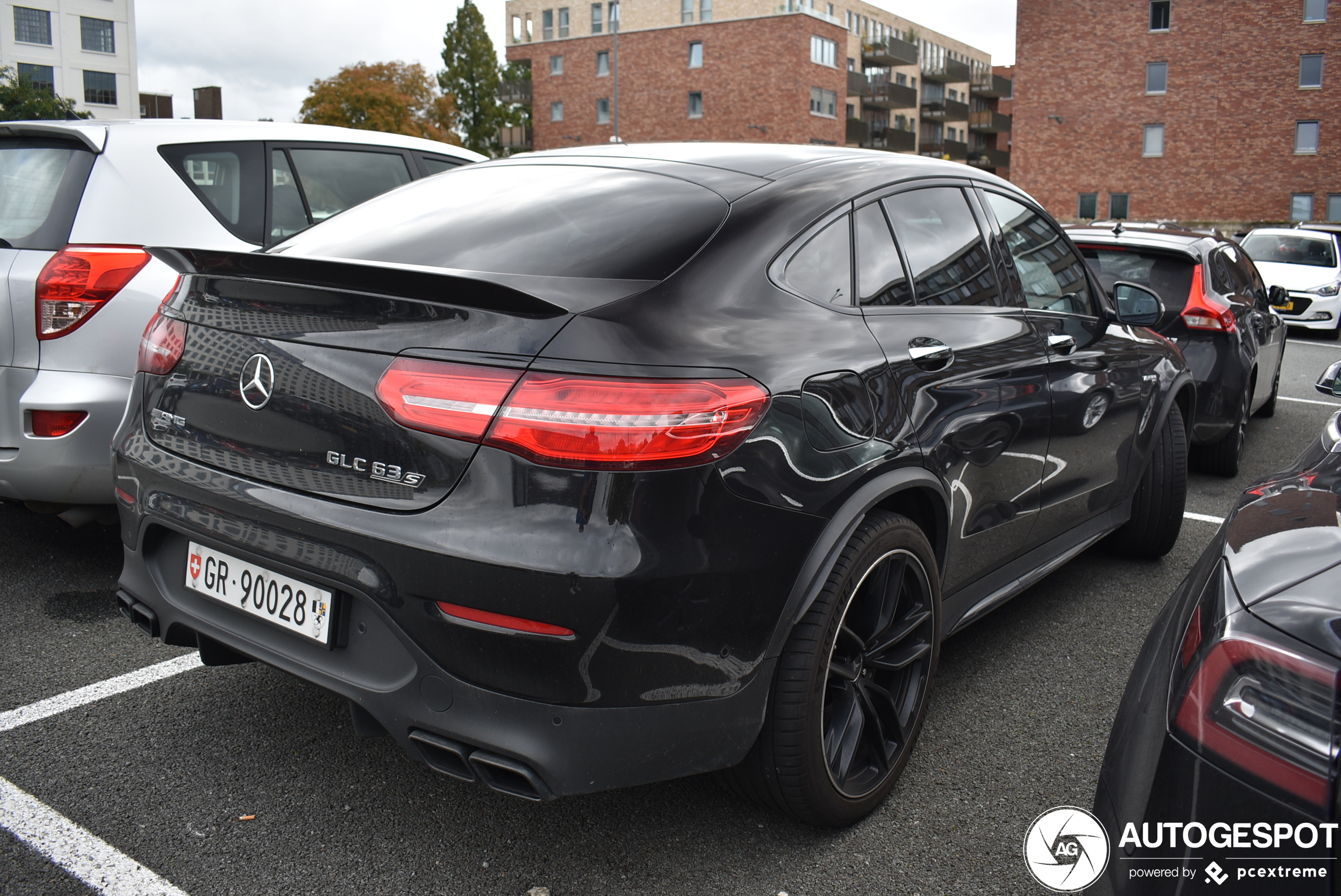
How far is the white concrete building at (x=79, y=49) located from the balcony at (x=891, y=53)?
5005cm

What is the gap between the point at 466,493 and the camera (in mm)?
1973

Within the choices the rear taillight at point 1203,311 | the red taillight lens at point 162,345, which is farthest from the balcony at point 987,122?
the red taillight lens at point 162,345

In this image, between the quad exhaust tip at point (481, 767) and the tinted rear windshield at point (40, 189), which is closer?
A: the quad exhaust tip at point (481, 767)

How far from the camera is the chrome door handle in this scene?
340cm

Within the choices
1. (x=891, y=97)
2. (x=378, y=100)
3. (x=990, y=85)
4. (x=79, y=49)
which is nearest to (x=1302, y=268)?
(x=378, y=100)

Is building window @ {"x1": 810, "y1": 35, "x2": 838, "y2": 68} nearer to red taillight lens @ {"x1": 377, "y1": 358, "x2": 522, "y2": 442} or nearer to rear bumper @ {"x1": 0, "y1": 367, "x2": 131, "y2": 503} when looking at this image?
rear bumper @ {"x1": 0, "y1": 367, "x2": 131, "y2": 503}

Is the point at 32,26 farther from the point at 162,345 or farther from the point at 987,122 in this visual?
the point at 162,345

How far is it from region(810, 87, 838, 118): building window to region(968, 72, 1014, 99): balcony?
35730 mm

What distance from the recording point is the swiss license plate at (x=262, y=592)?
219 centimetres

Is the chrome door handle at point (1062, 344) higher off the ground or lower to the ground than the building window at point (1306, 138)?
lower

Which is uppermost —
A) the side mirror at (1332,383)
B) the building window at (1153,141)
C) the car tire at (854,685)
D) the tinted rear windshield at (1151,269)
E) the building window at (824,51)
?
the building window at (824,51)

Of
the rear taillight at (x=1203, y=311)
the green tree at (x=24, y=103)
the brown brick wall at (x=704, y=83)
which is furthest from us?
the brown brick wall at (x=704, y=83)

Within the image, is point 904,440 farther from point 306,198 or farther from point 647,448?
point 306,198

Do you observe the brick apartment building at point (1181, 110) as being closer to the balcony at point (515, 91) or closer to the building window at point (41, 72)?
the balcony at point (515, 91)
